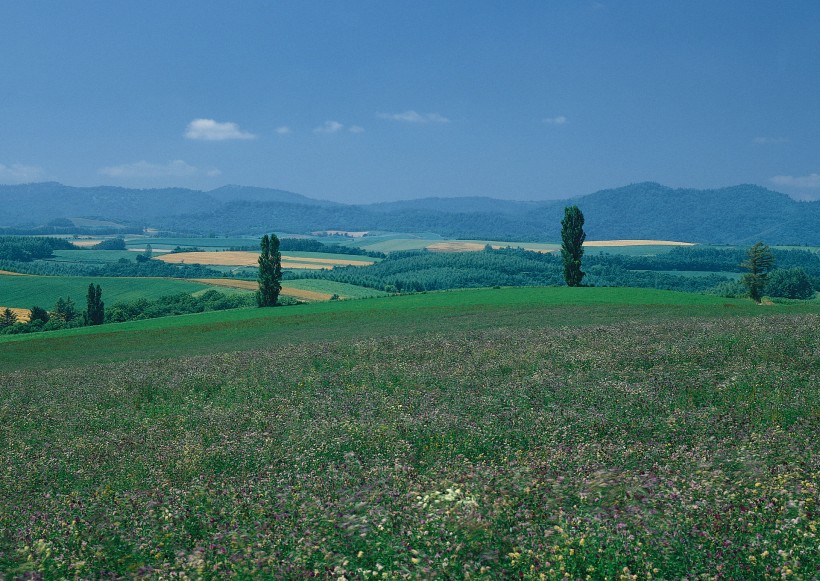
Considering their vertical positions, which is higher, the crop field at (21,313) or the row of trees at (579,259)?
the row of trees at (579,259)

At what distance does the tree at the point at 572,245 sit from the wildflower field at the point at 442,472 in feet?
211

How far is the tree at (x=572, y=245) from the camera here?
81375 millimetres

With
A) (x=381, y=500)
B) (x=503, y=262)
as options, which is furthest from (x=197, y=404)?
(x=503, y=262)

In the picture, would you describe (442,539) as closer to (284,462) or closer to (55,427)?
(284,462)

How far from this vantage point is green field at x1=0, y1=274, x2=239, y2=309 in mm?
116650

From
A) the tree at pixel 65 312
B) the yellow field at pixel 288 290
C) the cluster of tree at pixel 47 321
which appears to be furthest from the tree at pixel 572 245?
the tree at pixel 65 312

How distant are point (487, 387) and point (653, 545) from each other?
27.0 feet

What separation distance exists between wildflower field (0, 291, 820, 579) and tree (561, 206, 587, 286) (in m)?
64.3

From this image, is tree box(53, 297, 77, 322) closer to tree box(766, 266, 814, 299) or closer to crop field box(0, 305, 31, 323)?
crop field box(0, 305, 31, 323)

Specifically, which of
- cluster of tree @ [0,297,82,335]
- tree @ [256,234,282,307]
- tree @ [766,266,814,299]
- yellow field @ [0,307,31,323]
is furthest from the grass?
tree @ [766,266,814,299]

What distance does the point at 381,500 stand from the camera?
7.43 metres

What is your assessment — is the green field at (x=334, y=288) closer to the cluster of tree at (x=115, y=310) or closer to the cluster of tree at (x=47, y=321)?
the cluster of tree at (x=115, y=310)

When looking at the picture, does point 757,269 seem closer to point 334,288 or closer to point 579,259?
point 579,259

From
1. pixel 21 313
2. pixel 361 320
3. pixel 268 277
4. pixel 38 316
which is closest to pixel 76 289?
pixel 21 313
